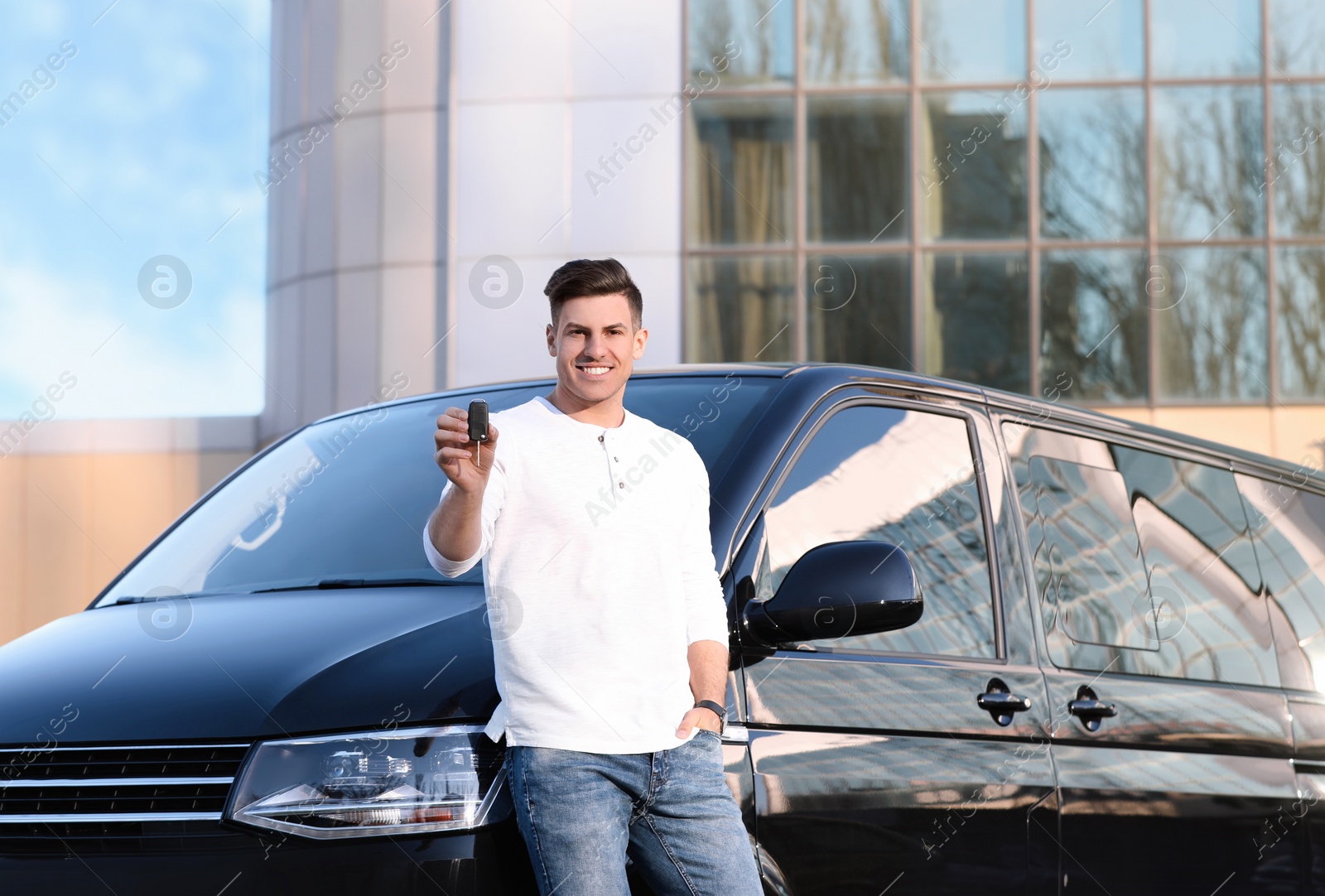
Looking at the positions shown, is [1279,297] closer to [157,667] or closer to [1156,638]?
[1156,638]

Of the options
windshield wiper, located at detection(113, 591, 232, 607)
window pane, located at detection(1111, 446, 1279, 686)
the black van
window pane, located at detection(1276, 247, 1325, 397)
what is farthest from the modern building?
windshield wiper, located at detection(113, 591, 232, 607)

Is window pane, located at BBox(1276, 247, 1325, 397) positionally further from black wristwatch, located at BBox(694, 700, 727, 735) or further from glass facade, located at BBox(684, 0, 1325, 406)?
black wristwatch, located at BBox(694, 700, 727, 735)

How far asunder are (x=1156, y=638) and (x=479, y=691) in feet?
7.55

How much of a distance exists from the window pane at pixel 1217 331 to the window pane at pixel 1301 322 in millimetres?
217

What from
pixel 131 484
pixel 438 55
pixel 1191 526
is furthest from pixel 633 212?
pixel 1191 526

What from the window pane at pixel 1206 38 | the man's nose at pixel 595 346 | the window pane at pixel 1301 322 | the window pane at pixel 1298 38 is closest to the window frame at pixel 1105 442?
the man's nose at pixel 595 346

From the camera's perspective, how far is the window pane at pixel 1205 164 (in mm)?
16766

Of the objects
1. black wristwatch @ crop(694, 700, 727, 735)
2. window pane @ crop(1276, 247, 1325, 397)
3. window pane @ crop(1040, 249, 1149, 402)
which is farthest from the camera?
window pane @ crop(1040, 249, 1149, 402)

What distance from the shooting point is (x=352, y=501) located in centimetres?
347

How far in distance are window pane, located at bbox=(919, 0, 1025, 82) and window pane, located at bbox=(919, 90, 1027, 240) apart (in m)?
0.25

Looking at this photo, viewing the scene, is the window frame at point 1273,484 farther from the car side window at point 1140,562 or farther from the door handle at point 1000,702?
the door handle at point 1000,702

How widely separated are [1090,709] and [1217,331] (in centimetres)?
1406

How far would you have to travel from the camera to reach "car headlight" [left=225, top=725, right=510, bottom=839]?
2398mm

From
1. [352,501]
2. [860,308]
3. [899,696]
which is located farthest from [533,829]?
[860,308]
